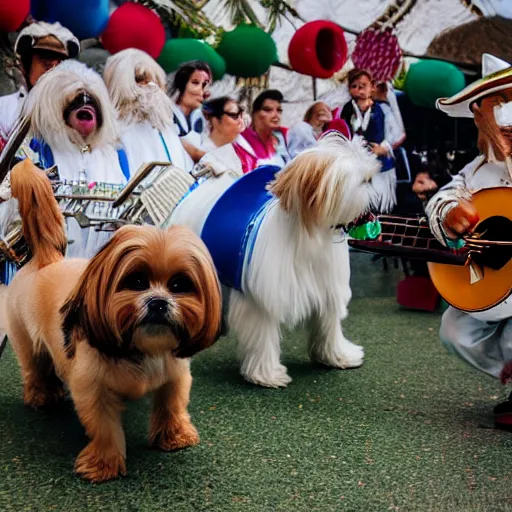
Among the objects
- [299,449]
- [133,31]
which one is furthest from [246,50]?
[299,449]

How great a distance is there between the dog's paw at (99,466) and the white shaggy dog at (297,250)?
105 centimetres

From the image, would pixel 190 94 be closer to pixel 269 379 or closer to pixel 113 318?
pixel 269 379

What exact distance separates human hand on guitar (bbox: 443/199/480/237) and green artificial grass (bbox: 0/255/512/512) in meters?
0.75

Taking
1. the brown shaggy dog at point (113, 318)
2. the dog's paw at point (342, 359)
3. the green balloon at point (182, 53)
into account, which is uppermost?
the green balloon at point (182, 53)

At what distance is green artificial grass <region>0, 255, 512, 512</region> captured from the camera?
198 cm

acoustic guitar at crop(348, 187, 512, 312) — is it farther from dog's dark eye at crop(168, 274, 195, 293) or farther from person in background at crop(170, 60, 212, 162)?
person in background at crop(170, 60, 212, 162)

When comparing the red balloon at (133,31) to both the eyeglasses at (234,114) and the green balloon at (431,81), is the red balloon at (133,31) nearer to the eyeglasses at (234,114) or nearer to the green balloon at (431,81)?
the eyeglasses at (234,114)

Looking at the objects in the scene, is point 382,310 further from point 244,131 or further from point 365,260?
point 244,131

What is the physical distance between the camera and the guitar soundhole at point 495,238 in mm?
2385

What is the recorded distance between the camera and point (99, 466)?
2.08m

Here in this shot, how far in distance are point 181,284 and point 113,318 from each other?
20 centimetres

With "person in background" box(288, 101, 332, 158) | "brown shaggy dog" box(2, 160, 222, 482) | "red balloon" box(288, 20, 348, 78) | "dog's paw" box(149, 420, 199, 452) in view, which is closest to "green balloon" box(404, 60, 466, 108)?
"red balloon" box(288, 20, 348, 78)

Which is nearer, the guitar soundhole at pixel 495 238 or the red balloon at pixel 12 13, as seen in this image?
the guitar soundhole at pixel 495 238

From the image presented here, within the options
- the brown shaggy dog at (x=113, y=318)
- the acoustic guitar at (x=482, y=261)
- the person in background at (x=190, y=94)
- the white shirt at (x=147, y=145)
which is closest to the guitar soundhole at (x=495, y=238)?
the acoustic guitar at (x=482, y=261)
